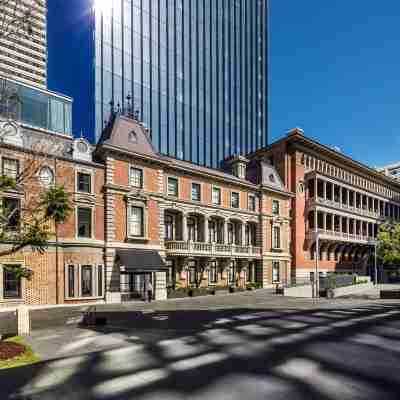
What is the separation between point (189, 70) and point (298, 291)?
63118 mm

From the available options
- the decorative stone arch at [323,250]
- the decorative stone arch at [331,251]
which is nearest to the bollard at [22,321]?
the decorative stone arch at [323,250]

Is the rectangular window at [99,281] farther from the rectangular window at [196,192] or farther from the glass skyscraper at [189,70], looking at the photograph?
the glass skyscraper at [189,70]

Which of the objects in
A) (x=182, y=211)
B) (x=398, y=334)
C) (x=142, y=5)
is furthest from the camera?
(x=142, y=5)

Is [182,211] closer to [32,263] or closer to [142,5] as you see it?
[32,263]

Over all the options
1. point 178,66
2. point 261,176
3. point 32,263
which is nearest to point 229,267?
point 261,176

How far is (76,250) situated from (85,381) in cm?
1967

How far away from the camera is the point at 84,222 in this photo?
94.7 feet

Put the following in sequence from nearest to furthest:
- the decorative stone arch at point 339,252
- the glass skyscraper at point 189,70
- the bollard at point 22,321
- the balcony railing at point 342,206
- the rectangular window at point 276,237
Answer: the bollard at point 22,321 < the rectangular window at point 276,237 < the balcony railing at point 342,206 < the decorative stone arch at point 339,252 < the glass skyscraper at point 189,70

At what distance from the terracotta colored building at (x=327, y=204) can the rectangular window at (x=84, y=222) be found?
2710 centimetres

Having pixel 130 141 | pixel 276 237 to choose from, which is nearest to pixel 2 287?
pixel 130 141

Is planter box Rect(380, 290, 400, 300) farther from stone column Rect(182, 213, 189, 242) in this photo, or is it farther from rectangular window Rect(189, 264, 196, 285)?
stone column Rect(182, 213, 189, 242)

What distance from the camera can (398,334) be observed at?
1443cm

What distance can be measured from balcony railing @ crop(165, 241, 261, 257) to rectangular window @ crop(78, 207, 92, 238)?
326 inches

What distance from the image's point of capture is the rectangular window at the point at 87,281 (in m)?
28.2
